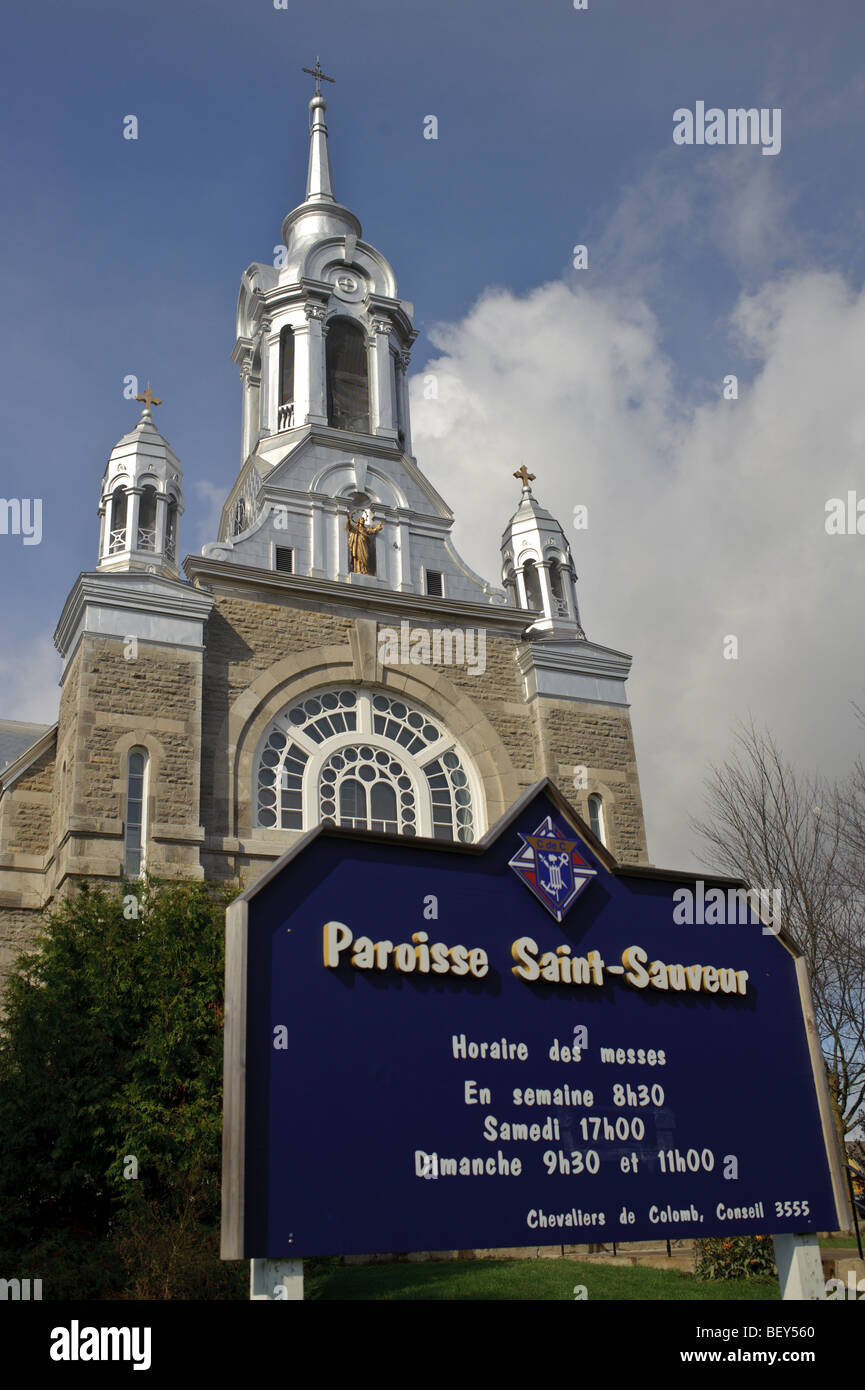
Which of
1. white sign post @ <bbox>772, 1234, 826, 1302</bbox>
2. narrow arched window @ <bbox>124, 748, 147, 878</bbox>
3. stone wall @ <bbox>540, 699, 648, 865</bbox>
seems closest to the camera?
white sign post @ <bbox>772, 1234, 826, 1302</bbox>

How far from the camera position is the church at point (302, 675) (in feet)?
65.0

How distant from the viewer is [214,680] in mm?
21406

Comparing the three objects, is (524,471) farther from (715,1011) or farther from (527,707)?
(715,1011)

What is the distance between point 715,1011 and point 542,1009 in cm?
153

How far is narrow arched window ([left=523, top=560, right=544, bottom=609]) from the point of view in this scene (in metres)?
26.7

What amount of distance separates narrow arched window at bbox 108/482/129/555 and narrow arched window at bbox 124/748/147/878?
5.32 metres

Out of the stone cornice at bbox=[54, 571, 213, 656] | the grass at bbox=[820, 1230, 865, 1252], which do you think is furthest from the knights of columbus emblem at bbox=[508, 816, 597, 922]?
the grass at bbox=[820, 1230, 865, 1252]

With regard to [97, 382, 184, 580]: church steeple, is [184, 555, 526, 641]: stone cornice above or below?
below

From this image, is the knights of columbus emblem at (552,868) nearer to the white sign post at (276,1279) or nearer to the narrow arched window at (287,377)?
the white sign post at (276,1279)

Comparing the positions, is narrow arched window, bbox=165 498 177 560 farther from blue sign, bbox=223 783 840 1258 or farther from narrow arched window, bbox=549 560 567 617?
blue sign, bbox=223 783 840 1258

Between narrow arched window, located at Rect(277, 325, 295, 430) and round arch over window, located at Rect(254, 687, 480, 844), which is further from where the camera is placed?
narrow arched window, located at Rect(277, 325, 295, 430)
